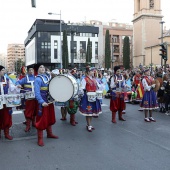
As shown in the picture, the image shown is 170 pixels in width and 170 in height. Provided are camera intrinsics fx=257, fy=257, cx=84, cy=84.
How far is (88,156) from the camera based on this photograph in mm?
5234

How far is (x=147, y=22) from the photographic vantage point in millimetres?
55719

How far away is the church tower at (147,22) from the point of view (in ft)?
182

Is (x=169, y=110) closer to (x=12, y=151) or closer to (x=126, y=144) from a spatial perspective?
(x=126, y=144)

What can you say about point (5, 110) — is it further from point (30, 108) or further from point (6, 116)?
point (30, 108)

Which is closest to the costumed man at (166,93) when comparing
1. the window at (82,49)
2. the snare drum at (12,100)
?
the snare drum at (12,100)

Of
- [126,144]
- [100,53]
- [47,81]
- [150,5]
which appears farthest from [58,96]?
[100,53]

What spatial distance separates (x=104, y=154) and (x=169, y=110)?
21.3 ft

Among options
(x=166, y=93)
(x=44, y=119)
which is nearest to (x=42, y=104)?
(x=44, y=119)

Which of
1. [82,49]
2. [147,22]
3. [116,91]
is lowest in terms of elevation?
[116,91]

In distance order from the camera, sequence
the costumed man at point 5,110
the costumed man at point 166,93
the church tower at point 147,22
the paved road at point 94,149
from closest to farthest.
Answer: the paved road at point 94,149, the costumed man at point 5,110, the costumed man at point 166,93, the church tower at point 147,22

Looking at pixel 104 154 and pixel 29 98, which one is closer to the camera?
pixel 104 154

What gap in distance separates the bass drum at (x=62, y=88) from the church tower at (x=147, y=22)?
51237 mm

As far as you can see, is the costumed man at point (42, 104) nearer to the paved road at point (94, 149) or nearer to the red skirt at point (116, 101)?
the paved road at point (94, 149)

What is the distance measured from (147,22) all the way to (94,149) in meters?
53.9
